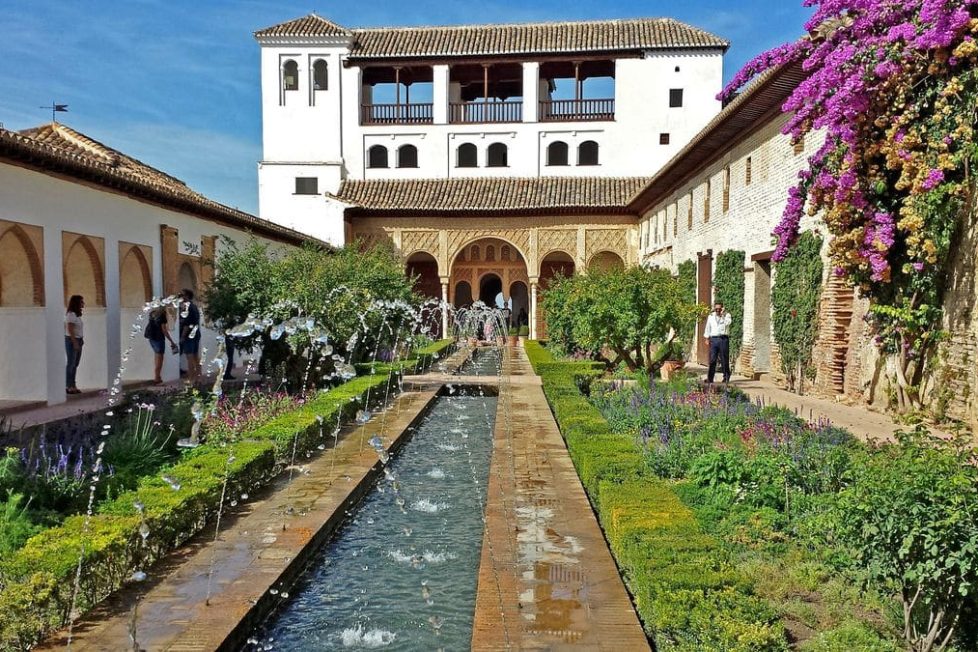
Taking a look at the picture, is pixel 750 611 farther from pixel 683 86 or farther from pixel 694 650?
pixel 683 86

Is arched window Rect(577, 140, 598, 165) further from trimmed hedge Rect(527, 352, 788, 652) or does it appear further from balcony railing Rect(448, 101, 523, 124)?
trimmed hedge Rect(527, 352, 788, 652)

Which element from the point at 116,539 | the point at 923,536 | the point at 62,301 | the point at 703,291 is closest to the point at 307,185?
the point at 703,291

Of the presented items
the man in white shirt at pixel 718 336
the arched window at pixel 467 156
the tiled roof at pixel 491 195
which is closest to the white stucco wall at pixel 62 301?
the man in white shirt at pixel 718 336

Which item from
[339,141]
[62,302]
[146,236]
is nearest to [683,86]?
[339,141]

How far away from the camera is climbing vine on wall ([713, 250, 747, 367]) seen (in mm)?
15070

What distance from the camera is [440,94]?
28656 mm

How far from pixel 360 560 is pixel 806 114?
8.77 m

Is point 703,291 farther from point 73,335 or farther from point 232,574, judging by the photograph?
point 232,574

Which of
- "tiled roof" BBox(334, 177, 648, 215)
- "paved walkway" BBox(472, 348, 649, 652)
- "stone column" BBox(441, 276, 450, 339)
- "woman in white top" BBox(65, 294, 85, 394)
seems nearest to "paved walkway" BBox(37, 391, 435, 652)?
"paved walkway" BBox(472, 348, 649, 652)

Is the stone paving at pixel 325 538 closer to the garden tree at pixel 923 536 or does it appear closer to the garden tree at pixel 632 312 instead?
the garden tree at pixel 923 536

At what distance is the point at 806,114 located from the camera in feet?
34.2

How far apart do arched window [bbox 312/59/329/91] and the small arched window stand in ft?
29.0

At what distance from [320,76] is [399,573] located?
1063 inches

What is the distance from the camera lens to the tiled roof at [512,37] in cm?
2741
